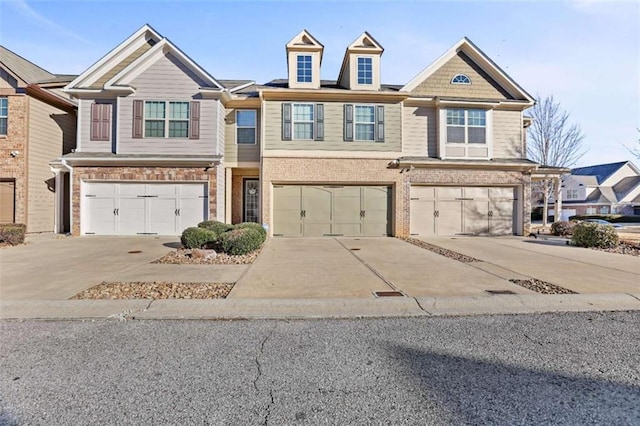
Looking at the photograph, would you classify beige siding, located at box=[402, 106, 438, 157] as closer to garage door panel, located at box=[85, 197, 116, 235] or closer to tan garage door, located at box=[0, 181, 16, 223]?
garage door panel, located at box=[85, 197, 116, 235]

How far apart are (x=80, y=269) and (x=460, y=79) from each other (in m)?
15.9

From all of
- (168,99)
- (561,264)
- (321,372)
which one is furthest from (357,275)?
(168,99)

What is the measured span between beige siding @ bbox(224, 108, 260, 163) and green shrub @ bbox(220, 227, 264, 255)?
5.90 metres

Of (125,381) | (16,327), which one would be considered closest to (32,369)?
(125,381)

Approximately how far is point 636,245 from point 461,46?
10.5 m

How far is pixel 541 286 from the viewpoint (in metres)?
5.73

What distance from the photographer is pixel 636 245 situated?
11117 millimetres

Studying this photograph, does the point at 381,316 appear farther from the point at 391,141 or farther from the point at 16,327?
the point at 391,141

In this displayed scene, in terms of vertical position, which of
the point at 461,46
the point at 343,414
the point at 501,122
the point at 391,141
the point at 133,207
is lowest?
the point at 343,414

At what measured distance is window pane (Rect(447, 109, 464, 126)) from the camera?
45.6 ft

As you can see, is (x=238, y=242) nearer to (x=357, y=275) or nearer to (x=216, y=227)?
(x=216, y=227)

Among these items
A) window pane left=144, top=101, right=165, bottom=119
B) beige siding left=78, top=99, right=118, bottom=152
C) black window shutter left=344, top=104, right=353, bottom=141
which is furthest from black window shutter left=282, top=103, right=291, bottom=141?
beige siding left=78, top=99, right=118, bottom=152

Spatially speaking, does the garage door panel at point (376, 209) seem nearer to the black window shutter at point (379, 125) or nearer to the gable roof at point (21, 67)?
the black window shutter at point (379, 125)

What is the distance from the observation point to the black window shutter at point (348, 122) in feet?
43.5
